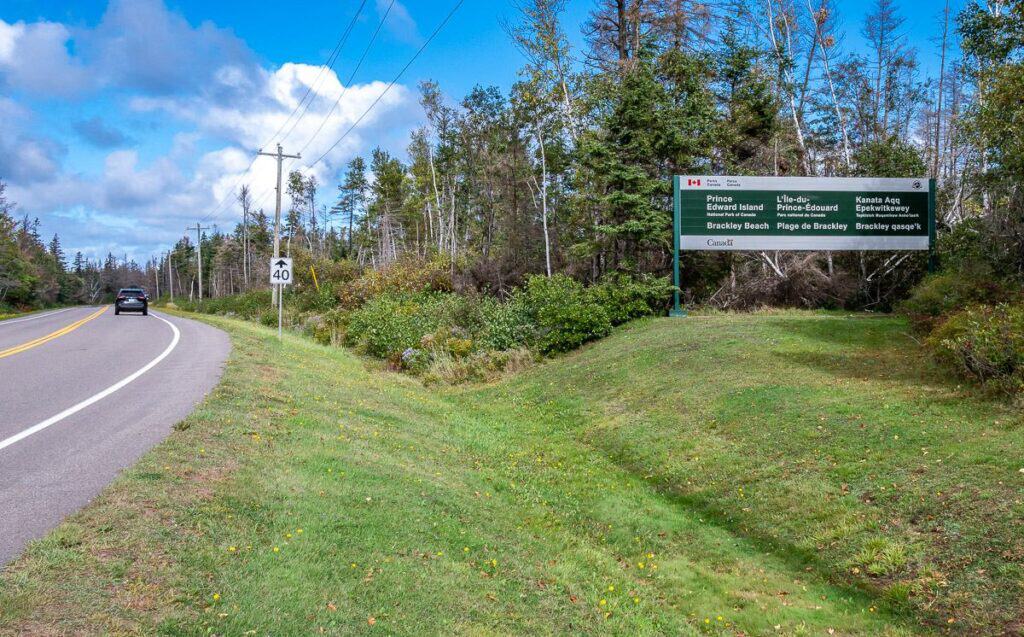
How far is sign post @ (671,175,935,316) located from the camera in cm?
2050

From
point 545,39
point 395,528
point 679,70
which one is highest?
point 545,39

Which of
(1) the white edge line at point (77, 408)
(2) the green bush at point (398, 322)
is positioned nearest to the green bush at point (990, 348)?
(1) the white edge line at point (77, 408)

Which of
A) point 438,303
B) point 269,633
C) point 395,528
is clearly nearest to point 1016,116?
point 395,528

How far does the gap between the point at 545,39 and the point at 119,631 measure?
101 ft

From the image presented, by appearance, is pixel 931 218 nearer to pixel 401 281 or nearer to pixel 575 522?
pixel 575 522

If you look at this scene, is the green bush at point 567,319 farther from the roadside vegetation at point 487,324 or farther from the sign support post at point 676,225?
the sign support post at point 676,225

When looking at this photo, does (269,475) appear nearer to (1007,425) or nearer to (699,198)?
(1007,425)

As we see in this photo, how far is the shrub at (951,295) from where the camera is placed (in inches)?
510

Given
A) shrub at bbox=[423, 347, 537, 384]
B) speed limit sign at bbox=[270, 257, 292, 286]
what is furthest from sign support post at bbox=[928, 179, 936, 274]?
speed limit sign at bbox=[270, 257, 292, 286]

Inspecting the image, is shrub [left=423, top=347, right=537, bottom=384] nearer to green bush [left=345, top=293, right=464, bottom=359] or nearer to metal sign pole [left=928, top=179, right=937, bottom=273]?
green bush [left=345, top=293, right=464, bottom=359]

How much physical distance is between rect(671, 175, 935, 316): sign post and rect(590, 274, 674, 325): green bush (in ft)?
6.57

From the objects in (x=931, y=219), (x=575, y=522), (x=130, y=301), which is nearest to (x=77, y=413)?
(x=575, y=522)

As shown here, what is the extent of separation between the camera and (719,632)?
594cm

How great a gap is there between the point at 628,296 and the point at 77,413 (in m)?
15.9
